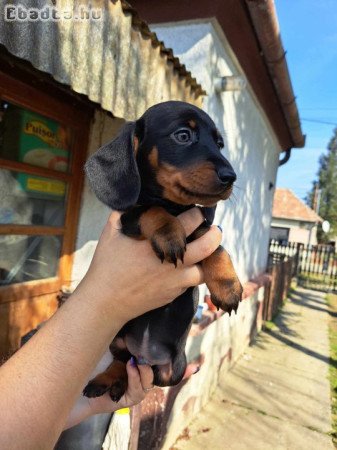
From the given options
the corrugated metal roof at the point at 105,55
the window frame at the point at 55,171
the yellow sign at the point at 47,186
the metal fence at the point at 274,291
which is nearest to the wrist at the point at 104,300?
the corrugated metal roof at the point at 105,55

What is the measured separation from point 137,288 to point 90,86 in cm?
159

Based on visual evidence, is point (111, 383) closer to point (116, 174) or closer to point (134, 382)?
point (134, 382)

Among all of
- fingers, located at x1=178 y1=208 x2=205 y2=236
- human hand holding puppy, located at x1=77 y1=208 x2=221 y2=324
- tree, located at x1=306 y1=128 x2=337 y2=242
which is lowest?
human hand holding puppy, located at x1=77 y1=208 x2=221 y2=324

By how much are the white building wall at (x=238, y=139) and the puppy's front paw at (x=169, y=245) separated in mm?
1275

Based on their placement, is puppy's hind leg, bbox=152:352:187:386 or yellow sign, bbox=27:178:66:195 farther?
yellow sign, bbox=27:178:66:195

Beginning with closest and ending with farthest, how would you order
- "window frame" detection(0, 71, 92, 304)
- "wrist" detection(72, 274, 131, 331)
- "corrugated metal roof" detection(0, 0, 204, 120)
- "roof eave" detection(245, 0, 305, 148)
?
"wrist" detection(72, 274, 131, 331) < "corrugated metal roof" detection(0, 0, 204, 120) < "window frame" detection(0, 71, 92, 304) < "roof eave" detection(245, 0, 305, 148)

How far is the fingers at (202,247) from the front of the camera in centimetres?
159

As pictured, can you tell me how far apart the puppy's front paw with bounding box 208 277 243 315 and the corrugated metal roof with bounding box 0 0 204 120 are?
1.51 meters

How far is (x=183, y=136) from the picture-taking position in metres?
1.81

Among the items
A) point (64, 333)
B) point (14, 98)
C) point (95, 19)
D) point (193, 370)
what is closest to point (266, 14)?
point (95, 19)

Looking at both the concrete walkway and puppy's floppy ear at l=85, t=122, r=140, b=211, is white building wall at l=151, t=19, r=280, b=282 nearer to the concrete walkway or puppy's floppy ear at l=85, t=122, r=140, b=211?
puppy's floppy ear at l=85, t=122, r=140, b=211

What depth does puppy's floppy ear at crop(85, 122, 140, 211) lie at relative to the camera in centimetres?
164

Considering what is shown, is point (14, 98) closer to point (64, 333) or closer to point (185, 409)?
point (64, 333)

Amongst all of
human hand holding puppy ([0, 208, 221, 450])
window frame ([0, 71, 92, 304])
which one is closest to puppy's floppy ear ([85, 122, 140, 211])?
human hand holding puppy ([0, 208, 221, 450])
